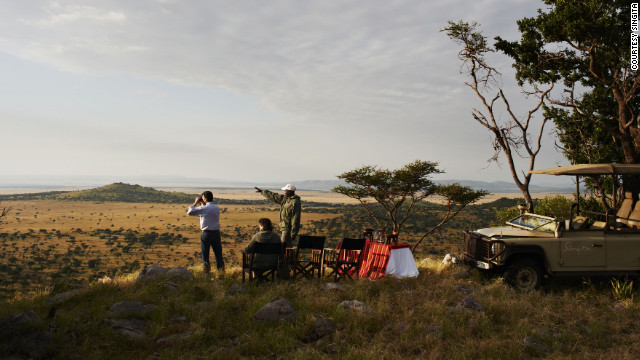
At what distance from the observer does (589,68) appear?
15641 millimetres

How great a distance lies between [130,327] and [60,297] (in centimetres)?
211

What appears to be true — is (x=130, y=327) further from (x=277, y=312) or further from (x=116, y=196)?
(x=116, y=196)

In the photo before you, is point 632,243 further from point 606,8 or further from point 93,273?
point 93,273

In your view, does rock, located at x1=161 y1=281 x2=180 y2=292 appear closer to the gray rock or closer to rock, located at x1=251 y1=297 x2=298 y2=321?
rock, located at x1=251 y1=297 x2=298 y2=321

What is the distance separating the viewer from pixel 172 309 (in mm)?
7129

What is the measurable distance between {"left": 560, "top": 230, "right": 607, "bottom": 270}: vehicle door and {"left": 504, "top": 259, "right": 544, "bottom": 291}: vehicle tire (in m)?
0.56

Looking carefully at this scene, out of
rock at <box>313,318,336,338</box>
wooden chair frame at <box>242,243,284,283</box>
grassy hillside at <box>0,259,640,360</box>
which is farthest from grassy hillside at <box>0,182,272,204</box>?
rock at <box>313,318,336,338</box>

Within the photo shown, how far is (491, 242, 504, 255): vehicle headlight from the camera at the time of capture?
29.9ft

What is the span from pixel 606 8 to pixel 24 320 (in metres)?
18.6

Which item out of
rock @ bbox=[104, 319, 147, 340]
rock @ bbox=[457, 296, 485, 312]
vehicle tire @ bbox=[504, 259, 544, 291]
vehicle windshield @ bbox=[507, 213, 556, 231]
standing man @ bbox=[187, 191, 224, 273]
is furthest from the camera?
standing man @ bbox=[187, 191, 224, 273]

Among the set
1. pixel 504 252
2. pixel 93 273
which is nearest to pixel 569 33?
pixel 504 252

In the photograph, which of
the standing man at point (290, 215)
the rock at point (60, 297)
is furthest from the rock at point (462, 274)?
the rock at point (60, 297)

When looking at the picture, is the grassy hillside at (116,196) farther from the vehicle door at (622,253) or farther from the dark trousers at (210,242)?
the vehicle door at (622,253)

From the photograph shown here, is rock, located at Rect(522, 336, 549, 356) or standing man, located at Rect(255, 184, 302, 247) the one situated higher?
standing man, located at Rect(255, 184, 302, 247)
